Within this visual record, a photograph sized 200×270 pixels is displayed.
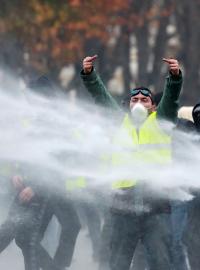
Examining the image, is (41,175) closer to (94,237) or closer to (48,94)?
(48,94)

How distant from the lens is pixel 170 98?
7.88 meters

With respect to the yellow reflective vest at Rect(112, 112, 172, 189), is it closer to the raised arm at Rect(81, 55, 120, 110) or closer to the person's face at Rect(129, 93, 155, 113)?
the person's face at Rect(129, 93, 155, 113)

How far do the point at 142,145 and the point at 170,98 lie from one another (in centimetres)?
43

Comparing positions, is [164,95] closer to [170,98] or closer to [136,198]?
[170,98]

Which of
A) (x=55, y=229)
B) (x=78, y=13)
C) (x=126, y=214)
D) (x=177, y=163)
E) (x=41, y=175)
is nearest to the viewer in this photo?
(x=126, y=214)

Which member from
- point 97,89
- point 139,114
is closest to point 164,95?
point 139,114

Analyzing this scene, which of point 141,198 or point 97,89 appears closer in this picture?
point 141,198

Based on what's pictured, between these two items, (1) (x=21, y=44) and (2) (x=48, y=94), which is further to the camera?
(1) (x=21, y=44)

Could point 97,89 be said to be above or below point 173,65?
below

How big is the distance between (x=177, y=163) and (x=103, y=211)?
7.83ft

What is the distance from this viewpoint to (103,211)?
11062 millimetres

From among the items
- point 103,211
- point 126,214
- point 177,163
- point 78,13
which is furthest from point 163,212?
point 78,13

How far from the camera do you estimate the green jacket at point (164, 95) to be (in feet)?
25.6

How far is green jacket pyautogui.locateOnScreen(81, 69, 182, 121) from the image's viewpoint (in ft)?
25.6
